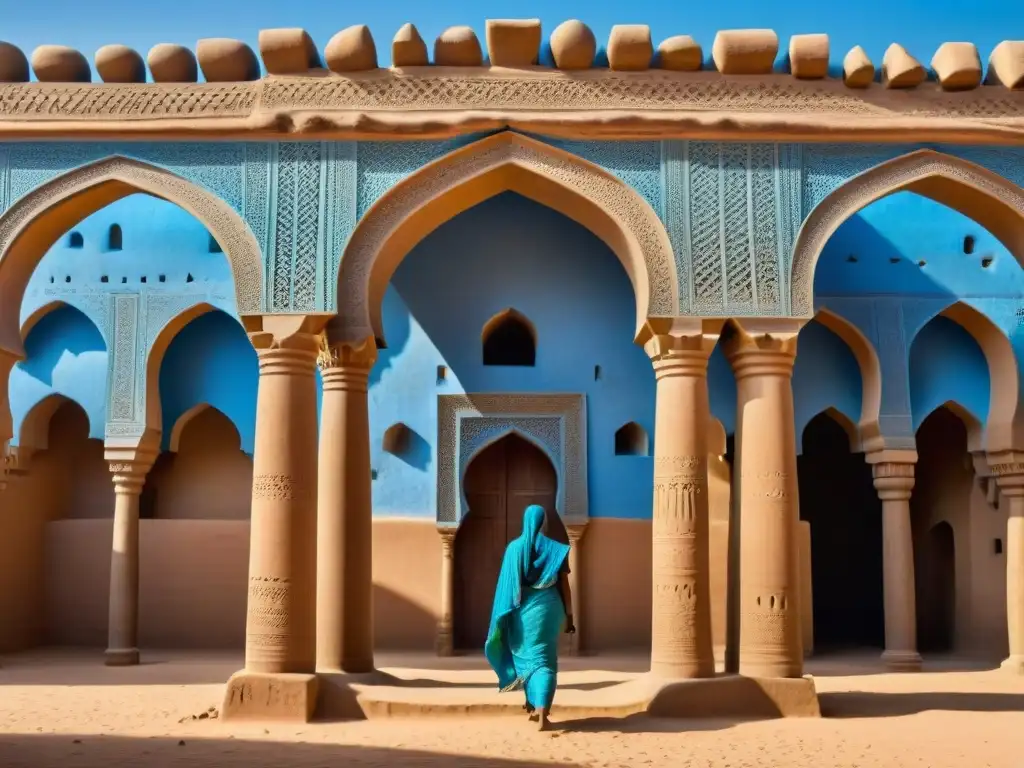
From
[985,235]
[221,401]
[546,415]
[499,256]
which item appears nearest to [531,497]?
[546,415]

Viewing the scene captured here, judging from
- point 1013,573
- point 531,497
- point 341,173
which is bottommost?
point 1013,573

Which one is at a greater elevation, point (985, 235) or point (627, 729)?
point (985, 235)

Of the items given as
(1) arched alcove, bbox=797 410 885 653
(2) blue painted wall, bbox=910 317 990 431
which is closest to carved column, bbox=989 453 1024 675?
(2) blue painted wall, bbox=910 317 990 431

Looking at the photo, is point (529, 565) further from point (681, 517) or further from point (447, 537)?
point (447, 537)

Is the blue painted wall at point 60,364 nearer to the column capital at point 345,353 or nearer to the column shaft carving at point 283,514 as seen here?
the column capital at point 345,353

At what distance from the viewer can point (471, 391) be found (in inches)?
573

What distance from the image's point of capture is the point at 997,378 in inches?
556

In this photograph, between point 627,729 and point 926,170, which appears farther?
point 926,170

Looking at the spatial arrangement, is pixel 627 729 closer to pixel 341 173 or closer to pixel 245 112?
pixel 341 173

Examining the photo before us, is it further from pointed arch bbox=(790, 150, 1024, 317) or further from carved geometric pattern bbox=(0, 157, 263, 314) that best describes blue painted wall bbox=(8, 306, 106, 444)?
pointed arch bbox=(790, 150, 1024, 317)

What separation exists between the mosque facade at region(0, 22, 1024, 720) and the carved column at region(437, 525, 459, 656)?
4cm

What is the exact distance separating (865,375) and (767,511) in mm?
6203

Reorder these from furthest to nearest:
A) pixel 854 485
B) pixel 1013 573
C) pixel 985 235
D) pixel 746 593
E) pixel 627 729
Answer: pixel 854 485
pixel 985 235
pixel 1013 573
pixel 746 593
pixel 627 729

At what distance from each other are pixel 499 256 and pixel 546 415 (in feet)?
7.18
